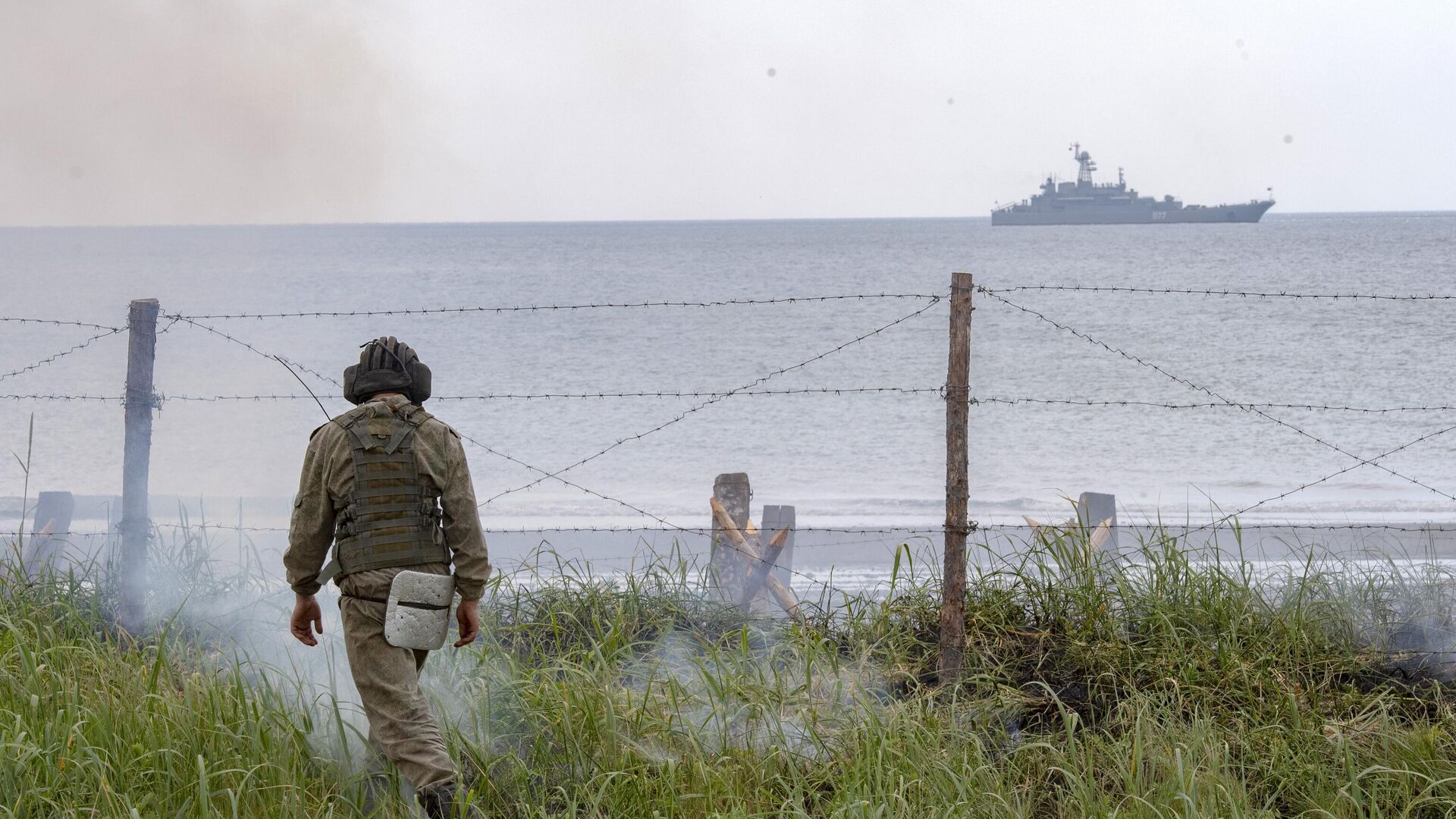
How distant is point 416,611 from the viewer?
325 centimetres

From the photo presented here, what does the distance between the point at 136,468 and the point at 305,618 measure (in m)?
2.24

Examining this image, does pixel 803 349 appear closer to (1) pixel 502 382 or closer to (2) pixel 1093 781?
(1) pixel 502 382

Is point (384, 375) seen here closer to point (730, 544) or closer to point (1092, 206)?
point (730, 544)

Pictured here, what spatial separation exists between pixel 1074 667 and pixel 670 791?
1930 millimetres

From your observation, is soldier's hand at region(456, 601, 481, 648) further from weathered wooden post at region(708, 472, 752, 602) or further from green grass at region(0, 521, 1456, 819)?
weathered wooden post at region(708, 472, 752, 602)

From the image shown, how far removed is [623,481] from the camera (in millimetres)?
13383

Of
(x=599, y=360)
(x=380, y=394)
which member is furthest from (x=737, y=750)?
(x=599, y=360)

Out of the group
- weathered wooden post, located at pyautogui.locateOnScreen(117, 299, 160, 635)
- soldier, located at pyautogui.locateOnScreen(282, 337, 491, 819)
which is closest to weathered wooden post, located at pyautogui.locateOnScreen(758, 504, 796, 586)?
soldier, located at pyautogui.locateOnScreen(282, 337, 491, 819)

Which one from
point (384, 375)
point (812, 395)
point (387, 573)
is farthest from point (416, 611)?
point (812, 395)

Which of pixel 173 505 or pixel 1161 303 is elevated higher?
pixel 1161 303

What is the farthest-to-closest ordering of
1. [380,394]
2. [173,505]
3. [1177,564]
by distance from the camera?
[173,505] < [1177,564] < [380,394]

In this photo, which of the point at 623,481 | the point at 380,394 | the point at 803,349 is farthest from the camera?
the point at 803,349

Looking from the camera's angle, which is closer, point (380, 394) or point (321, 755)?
point (380, 394)

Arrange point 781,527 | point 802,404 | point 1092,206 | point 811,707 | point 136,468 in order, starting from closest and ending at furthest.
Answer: point 811,707
point 136,468
point 781,527
point 802,404
point 1092,206
